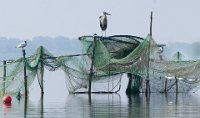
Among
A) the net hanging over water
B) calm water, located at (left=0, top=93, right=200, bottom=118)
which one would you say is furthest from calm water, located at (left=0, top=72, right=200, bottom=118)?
the net hanging over water

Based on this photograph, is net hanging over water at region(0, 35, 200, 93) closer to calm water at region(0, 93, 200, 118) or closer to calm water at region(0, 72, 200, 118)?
calm water at region(0, 72, 200, 118)

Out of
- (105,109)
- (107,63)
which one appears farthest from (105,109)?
(107,63)

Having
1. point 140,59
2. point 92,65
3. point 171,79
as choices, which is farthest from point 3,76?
point 171,79

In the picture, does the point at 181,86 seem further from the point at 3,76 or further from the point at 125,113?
the point at 125,113

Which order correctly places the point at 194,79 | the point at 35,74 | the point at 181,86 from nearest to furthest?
the point at 35,74
the point at 194,79
the point at 181,86

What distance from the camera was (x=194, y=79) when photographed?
4812cm

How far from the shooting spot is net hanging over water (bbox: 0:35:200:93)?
44781 mm

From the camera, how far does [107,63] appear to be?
4503 centimetres

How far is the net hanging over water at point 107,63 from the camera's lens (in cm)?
4478

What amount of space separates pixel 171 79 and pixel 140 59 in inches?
208

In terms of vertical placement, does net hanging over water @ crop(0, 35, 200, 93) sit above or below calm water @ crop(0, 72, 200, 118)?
above

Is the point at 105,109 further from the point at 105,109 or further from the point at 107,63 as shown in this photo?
the point at 107,63

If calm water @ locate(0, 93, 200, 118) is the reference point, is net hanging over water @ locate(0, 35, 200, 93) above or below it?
above

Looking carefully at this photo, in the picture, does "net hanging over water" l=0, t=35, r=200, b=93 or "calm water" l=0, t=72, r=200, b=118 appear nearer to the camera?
"calm water" l=0, t=72, r=200, b=118
